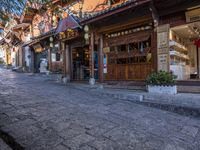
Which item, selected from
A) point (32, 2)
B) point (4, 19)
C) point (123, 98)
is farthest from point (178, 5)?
point (4, 19)

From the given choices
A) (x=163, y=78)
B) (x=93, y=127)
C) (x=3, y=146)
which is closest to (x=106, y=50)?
(x=163, y=78)

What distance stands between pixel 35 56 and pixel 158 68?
598 inches

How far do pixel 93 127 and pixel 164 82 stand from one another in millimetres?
4163

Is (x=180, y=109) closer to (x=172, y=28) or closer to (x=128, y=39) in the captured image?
(x=172, y=28)

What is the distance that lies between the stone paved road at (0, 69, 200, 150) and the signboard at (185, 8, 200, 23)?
3.70 metres

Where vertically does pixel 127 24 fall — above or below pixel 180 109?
above

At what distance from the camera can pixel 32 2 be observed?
4965 mm

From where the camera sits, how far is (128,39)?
9453mm

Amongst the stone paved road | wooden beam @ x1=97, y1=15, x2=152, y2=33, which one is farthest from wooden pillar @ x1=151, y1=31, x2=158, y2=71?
the stone paved road

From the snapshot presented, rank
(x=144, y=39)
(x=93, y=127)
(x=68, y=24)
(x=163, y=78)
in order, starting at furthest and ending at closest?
(x=68, y=24) → (x=144, y=39) → (x=163, y=78) → (x=93, y=127)

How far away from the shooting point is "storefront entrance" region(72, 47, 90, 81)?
1337cm

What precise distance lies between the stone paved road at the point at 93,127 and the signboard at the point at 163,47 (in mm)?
2400

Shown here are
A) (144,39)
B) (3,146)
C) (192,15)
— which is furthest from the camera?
(144,39)

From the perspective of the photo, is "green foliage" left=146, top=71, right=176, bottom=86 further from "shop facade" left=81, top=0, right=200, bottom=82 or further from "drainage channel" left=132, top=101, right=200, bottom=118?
"drainage channel" left=132, top=101, right=200, bottom=118
